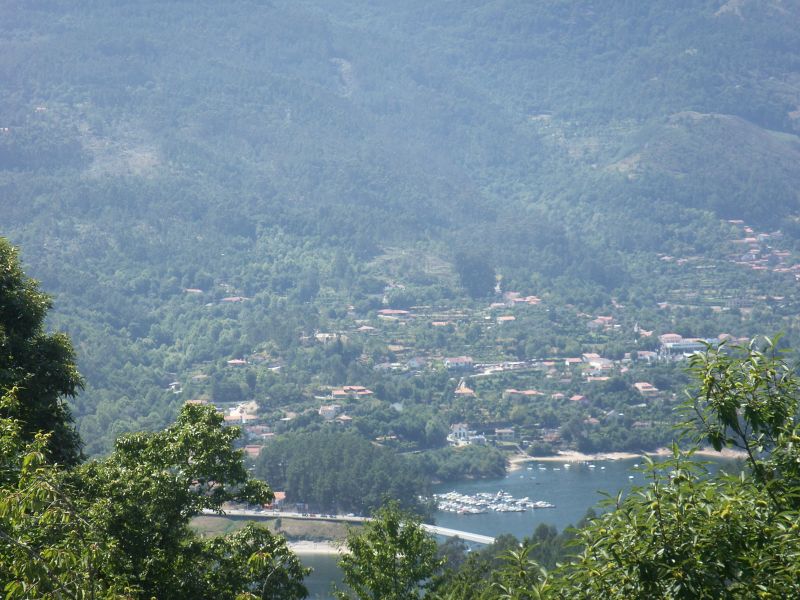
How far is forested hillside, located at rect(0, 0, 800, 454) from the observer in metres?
62.0

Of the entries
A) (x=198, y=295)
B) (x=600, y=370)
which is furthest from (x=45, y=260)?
(x=600, y=370)

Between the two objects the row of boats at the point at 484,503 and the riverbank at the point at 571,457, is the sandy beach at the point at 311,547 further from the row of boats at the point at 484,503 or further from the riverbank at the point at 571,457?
the riverbank at the point at 571,457

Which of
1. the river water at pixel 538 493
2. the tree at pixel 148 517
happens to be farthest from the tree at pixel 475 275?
the tree at pixel 148 517

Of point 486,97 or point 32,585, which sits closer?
point 32,585

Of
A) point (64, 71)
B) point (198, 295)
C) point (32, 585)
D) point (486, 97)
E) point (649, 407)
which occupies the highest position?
point (486, 97)

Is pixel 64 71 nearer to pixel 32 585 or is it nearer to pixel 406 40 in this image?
pixel 406 40

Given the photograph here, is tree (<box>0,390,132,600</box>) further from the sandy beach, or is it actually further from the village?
the village

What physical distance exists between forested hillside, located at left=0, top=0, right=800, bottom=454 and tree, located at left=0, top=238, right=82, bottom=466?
3733 cm

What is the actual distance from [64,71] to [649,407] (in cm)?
6874

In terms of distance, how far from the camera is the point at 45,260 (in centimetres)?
6856

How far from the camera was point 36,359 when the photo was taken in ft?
31.0

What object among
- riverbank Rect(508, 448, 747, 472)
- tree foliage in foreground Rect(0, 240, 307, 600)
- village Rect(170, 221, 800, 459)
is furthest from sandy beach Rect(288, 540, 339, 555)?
tree foliage in foreground Rect(0, 240, 307, 600)

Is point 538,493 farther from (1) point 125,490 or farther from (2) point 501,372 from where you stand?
(1) point 125,490

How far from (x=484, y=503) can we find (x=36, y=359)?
1185 inches
